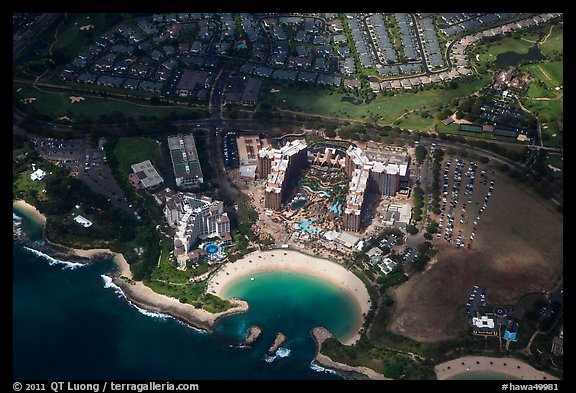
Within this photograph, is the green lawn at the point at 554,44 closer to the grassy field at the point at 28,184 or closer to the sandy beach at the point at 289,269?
the sandy beach at the point at 289,269

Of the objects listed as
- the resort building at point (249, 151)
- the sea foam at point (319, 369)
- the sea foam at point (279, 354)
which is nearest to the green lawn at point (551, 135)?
the resort building at point (249, 151)

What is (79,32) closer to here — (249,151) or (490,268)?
(249,151)

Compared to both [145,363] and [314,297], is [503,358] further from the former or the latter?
[145,363]

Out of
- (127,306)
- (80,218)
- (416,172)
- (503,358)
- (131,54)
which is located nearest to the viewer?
(503,358)

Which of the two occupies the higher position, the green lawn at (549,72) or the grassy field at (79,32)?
the grassy field at (79,32)

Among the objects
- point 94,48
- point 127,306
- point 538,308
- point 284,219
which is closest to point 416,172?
point 284,219

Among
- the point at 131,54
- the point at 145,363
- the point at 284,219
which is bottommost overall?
the point at 145,363

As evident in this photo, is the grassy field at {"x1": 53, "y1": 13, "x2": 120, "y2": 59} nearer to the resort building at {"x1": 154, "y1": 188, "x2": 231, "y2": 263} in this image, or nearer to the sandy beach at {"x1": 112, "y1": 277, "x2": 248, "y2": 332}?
the resort building at {"x1": 154, "y1": 188, "x2": 231, "y2": 263}

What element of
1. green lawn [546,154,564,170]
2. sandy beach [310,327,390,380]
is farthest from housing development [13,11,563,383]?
green lawn [546,154,564,170]
